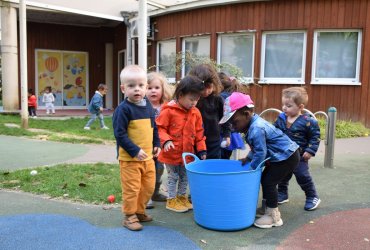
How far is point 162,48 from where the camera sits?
14.9 meters

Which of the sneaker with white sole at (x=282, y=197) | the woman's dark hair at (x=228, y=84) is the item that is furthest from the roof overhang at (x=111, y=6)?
the sneaker with white sole at (x=282, y=197)

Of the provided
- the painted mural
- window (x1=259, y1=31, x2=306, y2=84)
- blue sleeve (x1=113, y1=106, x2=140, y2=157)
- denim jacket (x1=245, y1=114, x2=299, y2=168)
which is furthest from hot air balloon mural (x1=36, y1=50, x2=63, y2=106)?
denim jacket (x1=245, y1=114, x2=299, y2=168)

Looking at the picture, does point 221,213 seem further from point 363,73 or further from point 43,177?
point 363,73

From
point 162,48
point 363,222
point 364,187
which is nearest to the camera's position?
point 363,222

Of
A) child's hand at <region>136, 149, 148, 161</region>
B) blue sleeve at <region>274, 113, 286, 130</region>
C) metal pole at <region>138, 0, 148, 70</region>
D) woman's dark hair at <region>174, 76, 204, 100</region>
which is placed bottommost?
child's hand at <region>136, 149, 148, 161</region>

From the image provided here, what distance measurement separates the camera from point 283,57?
11.8m

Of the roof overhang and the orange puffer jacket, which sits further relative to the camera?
the roof overhang

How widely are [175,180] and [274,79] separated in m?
8.20

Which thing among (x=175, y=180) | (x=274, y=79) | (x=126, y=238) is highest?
(x=274, y=79)

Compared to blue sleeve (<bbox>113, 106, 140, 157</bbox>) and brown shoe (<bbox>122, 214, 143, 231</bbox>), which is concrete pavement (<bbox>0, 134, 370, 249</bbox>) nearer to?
brown shoe (<bbox>122, 214, 143, 231</bbox>)

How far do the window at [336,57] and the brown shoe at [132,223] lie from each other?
8.82 m

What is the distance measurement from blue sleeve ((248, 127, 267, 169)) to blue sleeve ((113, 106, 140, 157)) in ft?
3.36

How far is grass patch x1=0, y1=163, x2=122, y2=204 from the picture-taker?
15.4ft

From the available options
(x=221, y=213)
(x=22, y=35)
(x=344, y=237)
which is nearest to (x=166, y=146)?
(x=221, y=213)
